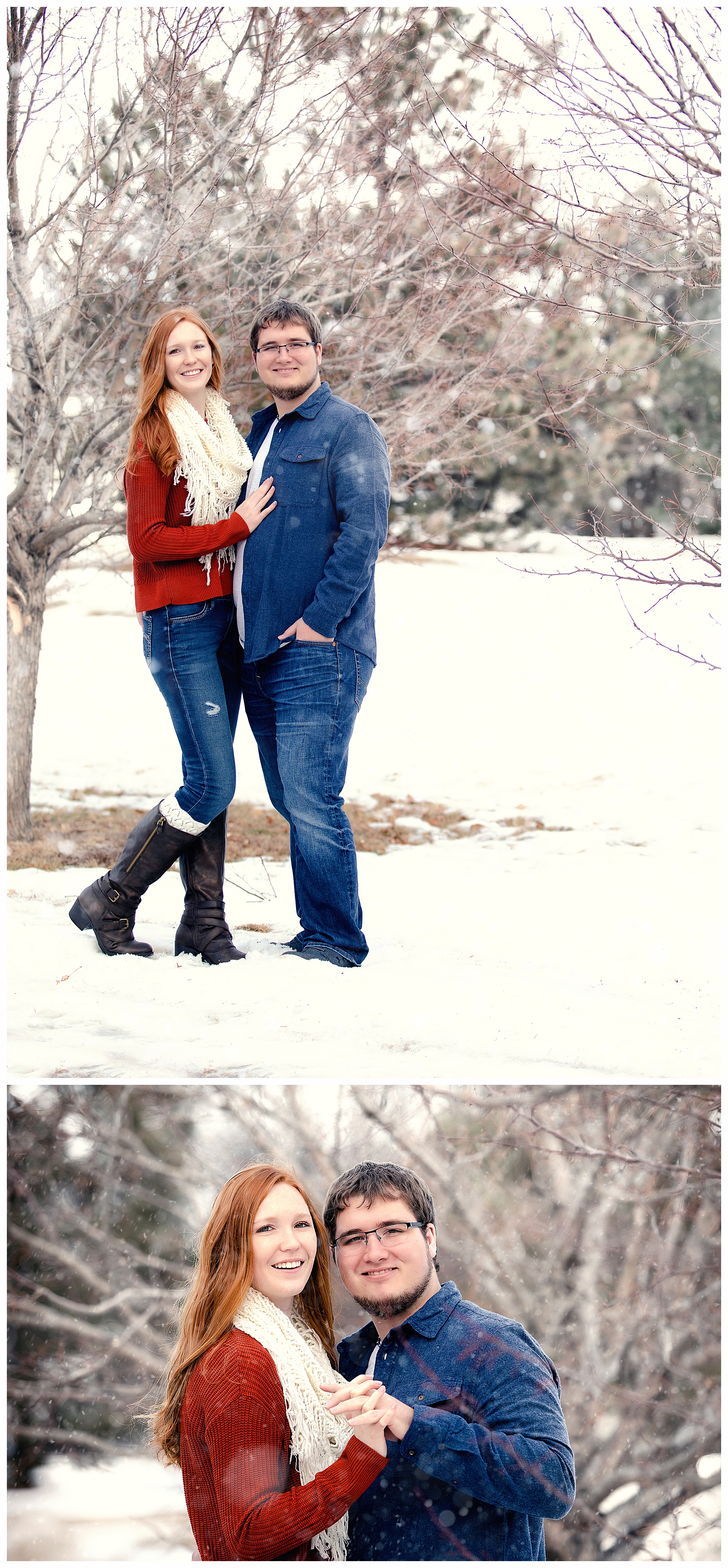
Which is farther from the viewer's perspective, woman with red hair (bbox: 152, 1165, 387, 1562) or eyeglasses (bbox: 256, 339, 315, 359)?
eyeglasses (bbox: 256, 339, 315, 359)

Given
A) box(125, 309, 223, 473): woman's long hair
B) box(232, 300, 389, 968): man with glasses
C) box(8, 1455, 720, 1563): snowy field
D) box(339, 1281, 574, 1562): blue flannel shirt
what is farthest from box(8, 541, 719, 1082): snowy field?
box(8, 1455, 720, 1563): snowy field

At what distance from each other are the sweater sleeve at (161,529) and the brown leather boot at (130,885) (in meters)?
0.89

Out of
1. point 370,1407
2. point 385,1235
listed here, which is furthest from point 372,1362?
point 370,1407

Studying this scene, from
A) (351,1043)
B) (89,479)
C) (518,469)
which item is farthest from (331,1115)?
(518,469)

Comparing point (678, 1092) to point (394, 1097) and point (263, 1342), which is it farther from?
point (263, 1342)

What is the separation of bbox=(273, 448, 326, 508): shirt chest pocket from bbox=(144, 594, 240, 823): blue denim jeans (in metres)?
0.39

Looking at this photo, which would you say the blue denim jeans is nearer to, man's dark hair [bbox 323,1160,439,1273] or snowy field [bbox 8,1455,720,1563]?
man's dark hair [bbox 323,1160,439,1273]

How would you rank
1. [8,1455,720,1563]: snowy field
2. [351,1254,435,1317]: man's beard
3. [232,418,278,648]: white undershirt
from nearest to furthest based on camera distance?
[351,1254,435,1317]: man's beard → [232,418,278,648]: white undershirt → [8,1455,720,1563]: snowy field

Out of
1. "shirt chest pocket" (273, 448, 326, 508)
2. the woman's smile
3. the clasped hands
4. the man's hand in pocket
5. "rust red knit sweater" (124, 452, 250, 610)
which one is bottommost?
the clasped hands

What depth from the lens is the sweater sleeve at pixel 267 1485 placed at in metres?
2.24

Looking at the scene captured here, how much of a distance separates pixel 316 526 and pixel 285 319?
65cm

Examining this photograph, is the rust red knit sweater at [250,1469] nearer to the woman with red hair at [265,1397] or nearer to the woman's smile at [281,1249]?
the woman with red hair at [265,1397]

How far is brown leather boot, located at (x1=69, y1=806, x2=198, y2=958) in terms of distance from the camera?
12.1ft

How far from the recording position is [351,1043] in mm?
3396
